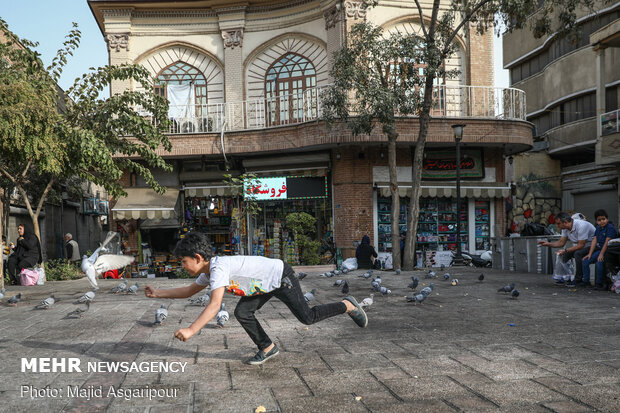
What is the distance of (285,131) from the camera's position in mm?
19562

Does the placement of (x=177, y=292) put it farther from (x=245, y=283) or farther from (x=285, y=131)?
(x=285, y=131)

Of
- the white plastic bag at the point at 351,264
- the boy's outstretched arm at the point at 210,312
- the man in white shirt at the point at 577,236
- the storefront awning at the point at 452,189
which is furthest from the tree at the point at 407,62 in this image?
the boy's outstretched arm at the point at 210,312

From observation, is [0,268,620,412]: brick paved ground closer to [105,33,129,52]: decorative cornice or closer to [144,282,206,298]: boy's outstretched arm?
[144,282,206,298]: boy's outstretched arm

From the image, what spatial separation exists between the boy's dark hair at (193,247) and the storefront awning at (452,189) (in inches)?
604

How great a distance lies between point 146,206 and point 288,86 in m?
7.10

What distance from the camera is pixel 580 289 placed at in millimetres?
10562

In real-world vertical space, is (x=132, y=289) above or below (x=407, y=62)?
below

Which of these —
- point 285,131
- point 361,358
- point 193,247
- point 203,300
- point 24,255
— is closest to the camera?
point 193,247

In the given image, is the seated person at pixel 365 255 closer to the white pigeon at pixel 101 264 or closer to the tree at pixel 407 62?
the tree at pixel 407 62

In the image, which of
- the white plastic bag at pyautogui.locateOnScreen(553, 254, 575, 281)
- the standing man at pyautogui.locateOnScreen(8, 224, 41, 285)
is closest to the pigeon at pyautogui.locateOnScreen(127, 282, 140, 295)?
the standing man at pyautogui.locateOnScreen(8, 224, 41, 285)

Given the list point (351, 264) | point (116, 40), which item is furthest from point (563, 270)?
point (116, 40)

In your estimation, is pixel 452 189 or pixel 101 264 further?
pixel 452 189

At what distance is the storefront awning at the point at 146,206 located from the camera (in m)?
20.2

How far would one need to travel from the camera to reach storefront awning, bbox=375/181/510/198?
19625mm
